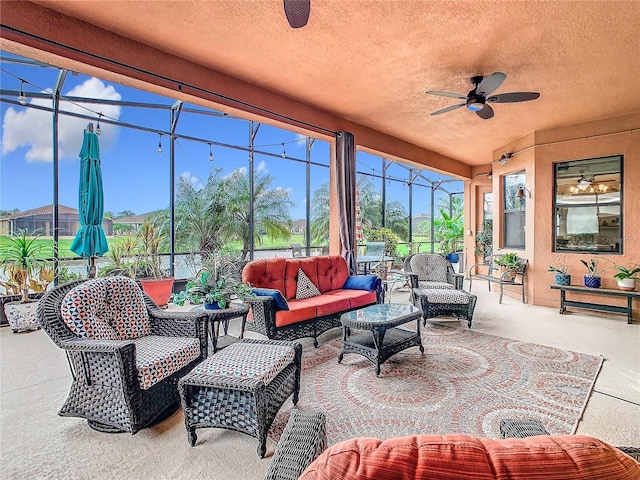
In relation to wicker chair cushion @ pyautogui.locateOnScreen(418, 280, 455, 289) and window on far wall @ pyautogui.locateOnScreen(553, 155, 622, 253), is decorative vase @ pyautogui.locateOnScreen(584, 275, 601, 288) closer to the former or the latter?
window on far wall @ pyautogui.locateOnScreen(553, 155, 622, 253)

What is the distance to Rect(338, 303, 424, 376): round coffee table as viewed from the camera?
116 inches

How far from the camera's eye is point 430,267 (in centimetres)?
530

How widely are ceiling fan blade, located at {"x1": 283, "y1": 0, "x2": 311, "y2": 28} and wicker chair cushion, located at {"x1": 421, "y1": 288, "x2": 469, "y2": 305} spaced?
138 inches

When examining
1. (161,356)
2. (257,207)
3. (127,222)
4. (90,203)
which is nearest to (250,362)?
(161,356)

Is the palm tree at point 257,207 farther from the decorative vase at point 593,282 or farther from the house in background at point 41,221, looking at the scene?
the decorative vase at point 593,282

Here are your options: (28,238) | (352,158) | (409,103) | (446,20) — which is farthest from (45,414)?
(409,103)

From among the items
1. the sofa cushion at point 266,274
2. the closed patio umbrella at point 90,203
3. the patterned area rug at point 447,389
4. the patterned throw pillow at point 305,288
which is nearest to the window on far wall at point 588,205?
the patterned area rug at point 447,389

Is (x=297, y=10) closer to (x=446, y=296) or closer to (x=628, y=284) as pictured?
(x=446, y=296)

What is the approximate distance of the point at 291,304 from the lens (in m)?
3.65

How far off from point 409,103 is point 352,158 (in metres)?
1.14

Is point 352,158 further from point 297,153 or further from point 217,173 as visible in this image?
point 217,173

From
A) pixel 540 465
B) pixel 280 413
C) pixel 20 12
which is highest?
pixel 20 12

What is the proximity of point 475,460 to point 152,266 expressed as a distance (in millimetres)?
5800

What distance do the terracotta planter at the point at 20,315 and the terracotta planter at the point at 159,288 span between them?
1352 mm
